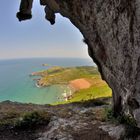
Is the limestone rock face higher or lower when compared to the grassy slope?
higher

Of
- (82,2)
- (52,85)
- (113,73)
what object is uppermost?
(82,2)

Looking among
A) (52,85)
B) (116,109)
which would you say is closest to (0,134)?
(116,109)

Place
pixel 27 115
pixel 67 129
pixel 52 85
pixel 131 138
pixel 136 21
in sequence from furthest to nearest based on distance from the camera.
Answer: pixel 52 85 < pixel 27 115 < pixel 67 129 < pixel 131 138 < pixel 136 21

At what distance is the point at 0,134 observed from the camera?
1725cm

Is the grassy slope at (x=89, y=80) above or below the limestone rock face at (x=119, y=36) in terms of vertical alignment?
below

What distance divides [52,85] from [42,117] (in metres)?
134

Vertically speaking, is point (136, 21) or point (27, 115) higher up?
point (136, 21)

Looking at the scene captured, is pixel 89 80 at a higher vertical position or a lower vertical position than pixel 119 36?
lower

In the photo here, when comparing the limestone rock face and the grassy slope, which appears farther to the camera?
the grassy slope

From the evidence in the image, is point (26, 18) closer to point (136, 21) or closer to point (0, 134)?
point (0, 134)

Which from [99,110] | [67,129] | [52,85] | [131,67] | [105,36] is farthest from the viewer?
[52,85]

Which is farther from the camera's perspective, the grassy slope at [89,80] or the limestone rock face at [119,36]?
the grassy slope at [89,80]

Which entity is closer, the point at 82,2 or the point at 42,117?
the point at 82,2

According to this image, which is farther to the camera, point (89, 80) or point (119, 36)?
point (89, 80)
